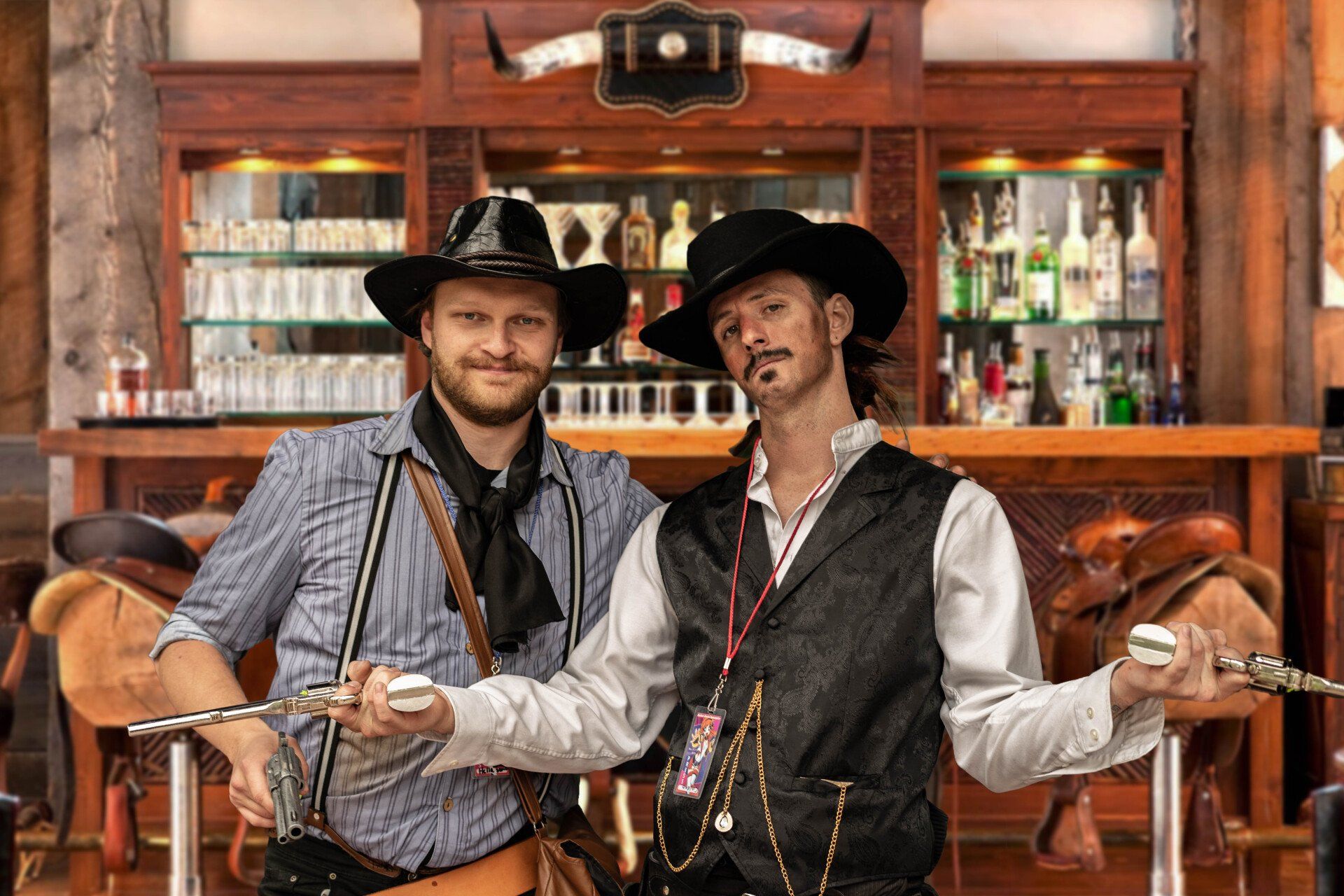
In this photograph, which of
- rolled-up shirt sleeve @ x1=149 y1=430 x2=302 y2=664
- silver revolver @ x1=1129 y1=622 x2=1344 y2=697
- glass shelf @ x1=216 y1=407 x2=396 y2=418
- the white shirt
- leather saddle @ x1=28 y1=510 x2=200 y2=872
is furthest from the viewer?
glass shelf @ x1=216 y1=407 x2=396 y2=418

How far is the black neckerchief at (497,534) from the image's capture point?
176cm

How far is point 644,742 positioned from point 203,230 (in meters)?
3.87

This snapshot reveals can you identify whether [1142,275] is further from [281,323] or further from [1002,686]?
[1002,686]

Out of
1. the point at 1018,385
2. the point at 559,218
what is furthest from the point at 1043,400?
the point at 559,218

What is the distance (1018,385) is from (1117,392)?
0.38 metres

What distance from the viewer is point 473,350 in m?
1.83

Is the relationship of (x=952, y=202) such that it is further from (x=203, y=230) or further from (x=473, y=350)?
(x=473, y=350)

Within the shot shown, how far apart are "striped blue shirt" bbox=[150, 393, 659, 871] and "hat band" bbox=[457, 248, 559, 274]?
10.1 inches

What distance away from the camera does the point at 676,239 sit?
521 centimetres

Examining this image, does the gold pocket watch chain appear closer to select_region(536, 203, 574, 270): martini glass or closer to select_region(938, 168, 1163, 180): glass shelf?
select_region(536, 203, 574, 270): martini glass

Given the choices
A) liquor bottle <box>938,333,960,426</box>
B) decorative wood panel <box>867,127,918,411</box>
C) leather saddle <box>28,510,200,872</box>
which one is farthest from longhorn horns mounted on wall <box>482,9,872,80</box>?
leather saddle <box>28,510,200,872</box>

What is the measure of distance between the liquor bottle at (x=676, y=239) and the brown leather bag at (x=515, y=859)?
3.50 m

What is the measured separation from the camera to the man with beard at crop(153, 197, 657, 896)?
5.83 ft

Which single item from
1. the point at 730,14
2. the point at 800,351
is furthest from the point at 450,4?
the point at 800,351
